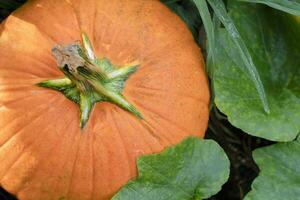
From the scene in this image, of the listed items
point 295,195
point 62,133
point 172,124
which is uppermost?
point 62,133

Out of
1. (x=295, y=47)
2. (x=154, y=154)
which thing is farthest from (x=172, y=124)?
(x=295, y=47)

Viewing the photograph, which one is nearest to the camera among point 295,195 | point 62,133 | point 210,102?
point 62,133

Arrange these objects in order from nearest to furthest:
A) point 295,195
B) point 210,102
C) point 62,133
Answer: point 62,133 → point 295,195 → point 210,102

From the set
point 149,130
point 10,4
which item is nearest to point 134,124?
point 149,130

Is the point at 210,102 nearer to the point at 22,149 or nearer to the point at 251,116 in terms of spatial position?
the point at 251,116

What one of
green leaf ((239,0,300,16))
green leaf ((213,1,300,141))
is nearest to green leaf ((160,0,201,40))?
green leaf ((213,1,300,141))

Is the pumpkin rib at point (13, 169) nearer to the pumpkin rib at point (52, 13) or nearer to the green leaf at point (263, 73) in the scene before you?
the pumpkin rib at point (52, 13)

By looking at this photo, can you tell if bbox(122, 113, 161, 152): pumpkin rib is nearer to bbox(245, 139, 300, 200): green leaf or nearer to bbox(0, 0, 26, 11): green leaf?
bbox(245, 139, 300, 200): green leaf
